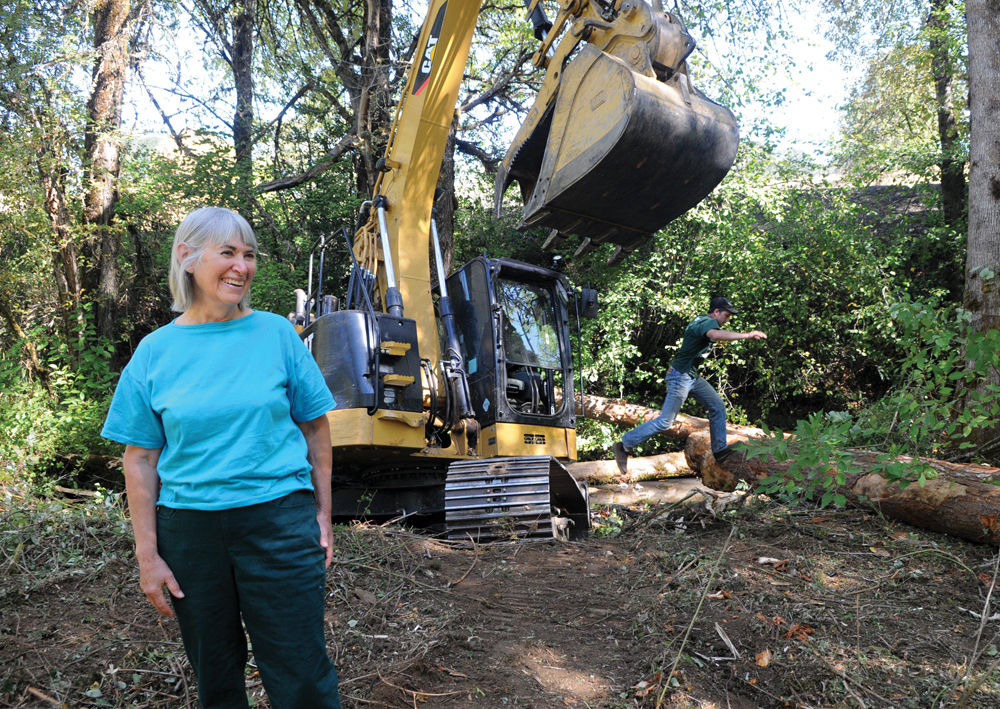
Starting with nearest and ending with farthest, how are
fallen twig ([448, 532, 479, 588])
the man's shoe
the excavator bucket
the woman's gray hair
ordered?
the woman's gray hair → the excavator bucket → fallen twig ([448, 532, 479, 588]) → the man's shoe

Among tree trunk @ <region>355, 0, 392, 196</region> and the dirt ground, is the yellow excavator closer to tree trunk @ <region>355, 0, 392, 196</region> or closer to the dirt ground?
the dirt ground

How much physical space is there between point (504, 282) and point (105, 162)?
25.1 ft

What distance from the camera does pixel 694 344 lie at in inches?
275

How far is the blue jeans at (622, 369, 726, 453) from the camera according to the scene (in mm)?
6984

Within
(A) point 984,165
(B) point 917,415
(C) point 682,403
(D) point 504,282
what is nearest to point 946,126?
(A) point 984,165

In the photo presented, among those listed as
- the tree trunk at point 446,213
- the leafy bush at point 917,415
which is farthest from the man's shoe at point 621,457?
the tree trunk at point 446,213

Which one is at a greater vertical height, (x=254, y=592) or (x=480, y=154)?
(x=480, y=154)

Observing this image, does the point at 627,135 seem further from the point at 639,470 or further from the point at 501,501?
the point at 639,470

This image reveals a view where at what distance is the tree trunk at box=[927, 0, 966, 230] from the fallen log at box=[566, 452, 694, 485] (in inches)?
260

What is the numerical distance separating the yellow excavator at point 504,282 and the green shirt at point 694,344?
1.13m

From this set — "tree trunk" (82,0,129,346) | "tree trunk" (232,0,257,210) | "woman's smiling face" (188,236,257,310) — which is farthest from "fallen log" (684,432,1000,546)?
"tree trunk" (232,0,257,210)

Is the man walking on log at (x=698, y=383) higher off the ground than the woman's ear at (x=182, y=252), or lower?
lower

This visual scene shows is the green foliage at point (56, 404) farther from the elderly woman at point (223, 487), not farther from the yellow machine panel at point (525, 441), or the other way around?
the elderly woman at point (223, 487)

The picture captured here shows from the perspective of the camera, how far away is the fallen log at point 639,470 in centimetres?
950
